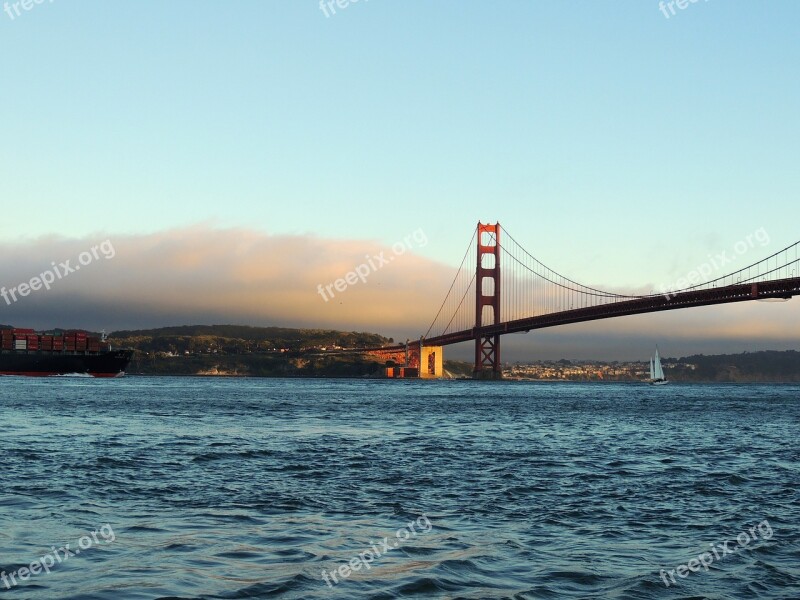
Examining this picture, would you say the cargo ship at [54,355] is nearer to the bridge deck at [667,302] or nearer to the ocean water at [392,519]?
the bridge deck at [667,302]

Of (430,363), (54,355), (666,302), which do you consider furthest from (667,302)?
(54,355)

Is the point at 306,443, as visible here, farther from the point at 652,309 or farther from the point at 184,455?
the point at 652,309

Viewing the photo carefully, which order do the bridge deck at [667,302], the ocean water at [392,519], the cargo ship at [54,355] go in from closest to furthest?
the ocean water at [392,519] < the bridge deck at [667,302] < the cargo ship at [54,355]

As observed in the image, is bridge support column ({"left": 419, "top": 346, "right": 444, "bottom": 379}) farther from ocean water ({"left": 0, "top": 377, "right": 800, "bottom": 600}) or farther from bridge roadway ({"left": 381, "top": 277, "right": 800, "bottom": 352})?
A: ocean water ({"left": 0, "top": 377, "right": 800, "bottom": 600})

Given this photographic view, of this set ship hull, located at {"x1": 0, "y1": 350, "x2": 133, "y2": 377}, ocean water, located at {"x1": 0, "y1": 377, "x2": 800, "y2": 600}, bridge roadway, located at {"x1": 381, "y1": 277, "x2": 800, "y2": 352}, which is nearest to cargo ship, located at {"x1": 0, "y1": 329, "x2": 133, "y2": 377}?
ship hull, located at {"x1": 0, "y1": 350, "x2": 133, "y2": 377}

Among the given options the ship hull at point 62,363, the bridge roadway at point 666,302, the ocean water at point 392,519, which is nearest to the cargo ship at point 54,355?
the ship hull at point 62,363

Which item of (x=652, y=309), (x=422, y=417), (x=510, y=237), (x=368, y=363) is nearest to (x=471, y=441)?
(x=422, y=417)
